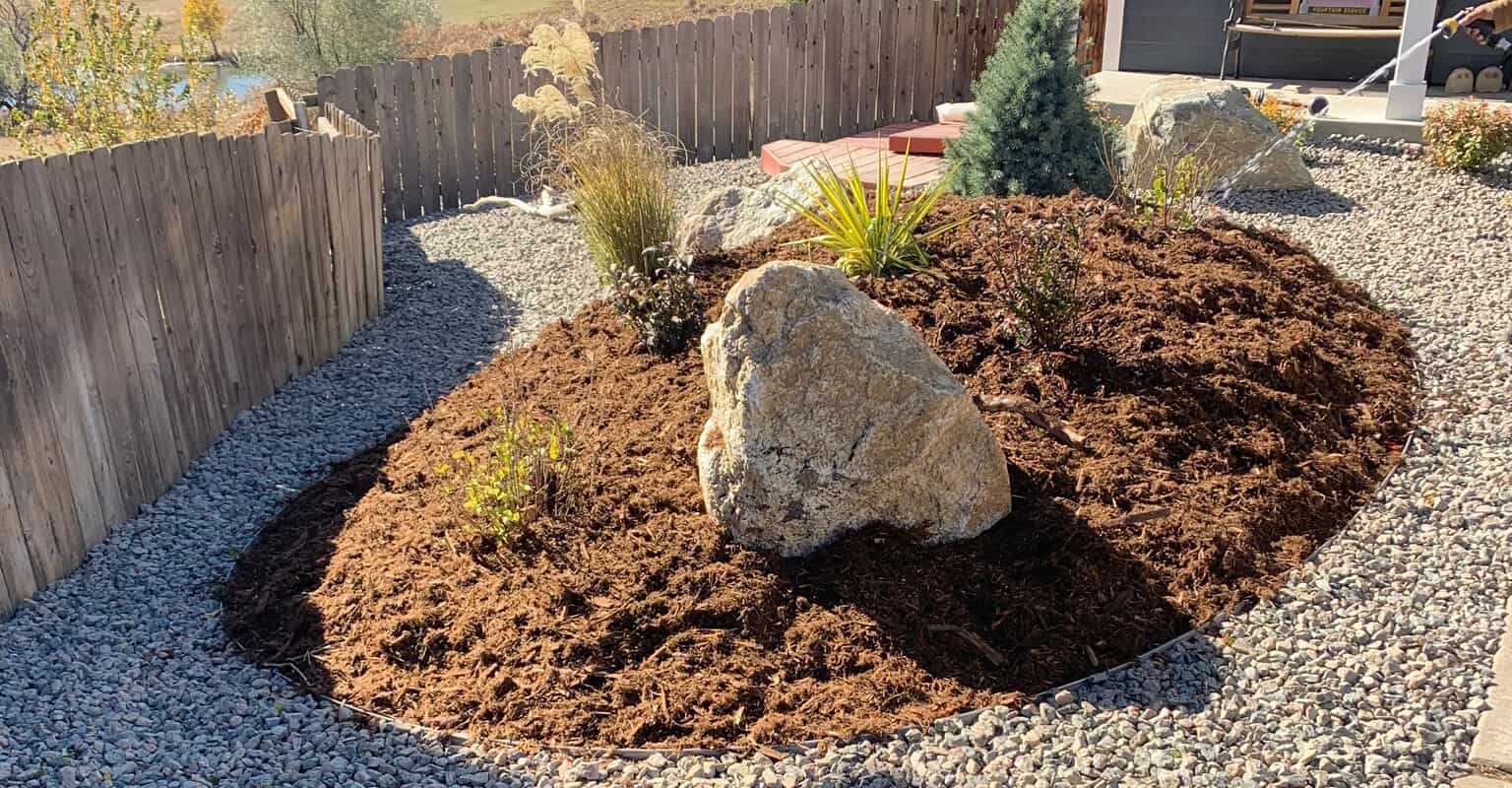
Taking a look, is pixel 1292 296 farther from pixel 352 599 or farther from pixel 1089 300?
pixel 352 599

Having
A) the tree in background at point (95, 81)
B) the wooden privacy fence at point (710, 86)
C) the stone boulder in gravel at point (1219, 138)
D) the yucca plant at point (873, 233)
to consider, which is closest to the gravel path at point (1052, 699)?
the yucca plant at point (873, 233)

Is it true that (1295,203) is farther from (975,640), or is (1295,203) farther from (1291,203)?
(975,640)

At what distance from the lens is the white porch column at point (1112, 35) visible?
1221cm

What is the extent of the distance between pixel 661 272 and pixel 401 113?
4449 millimetres

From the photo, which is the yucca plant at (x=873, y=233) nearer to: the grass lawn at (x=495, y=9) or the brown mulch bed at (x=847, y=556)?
the brown mulch bed at (x=847, y=556)

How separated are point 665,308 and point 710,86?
564cm

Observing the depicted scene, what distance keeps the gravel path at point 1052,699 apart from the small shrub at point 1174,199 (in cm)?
128

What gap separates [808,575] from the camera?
3.66 meters

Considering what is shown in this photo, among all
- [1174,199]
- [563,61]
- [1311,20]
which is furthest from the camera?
[1311,20]

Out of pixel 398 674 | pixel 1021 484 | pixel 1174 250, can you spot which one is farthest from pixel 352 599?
pixel 1174 250

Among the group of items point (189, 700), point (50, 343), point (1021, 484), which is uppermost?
point (50, 343)

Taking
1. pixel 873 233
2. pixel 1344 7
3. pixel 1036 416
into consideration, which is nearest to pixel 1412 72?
pixel 1344 7

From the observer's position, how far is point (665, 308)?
17.1ft

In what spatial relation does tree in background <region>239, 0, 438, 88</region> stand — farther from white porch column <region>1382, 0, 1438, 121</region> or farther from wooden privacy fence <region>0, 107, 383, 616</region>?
white porch column <region>1382, 0, 1438, 121</region>
